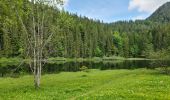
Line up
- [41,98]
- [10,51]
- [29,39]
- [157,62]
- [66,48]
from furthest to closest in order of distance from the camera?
[66,48] → [10,51] → [157,62] → [29,39] → [41,98]

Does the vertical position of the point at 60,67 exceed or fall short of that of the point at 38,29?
it falls short

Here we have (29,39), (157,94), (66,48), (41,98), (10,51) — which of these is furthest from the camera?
(66,48)

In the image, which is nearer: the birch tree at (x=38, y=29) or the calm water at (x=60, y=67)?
the birch tree at (x=38, y=29)

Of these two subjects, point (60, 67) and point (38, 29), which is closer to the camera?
point (38, 29)

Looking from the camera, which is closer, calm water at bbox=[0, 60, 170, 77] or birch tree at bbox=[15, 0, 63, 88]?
birch tree at bbox=[15, 0, 63, 88]

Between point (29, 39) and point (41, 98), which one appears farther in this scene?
point (29, 39)

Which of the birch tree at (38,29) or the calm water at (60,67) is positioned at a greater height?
the birch tree at (38,29)

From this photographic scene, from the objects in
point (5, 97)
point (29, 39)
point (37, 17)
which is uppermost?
point (37, 17)

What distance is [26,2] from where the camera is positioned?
4438 centimetres

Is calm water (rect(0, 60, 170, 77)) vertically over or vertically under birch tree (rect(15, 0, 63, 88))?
under

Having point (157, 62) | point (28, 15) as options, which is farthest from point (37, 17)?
point (157, 62)

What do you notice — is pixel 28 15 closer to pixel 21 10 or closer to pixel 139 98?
pixel 21 10

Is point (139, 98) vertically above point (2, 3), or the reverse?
point (2, 3)

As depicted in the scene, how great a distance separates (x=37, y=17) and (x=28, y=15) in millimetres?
1547
